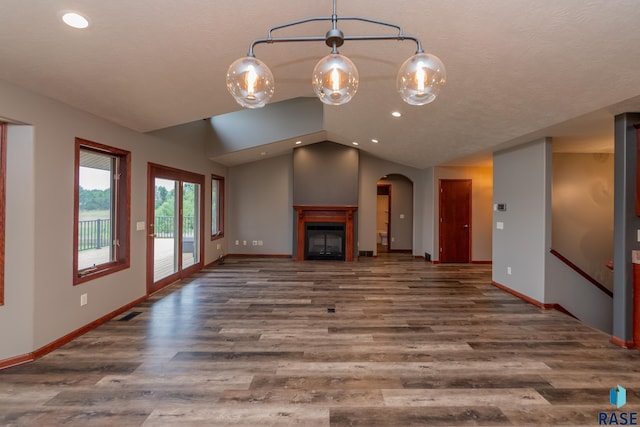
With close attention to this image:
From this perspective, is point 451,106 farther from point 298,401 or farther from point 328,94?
point 298,401

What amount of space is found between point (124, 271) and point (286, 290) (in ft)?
7.76

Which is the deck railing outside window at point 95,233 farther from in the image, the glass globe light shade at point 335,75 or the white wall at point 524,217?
the white wall at point 524,217

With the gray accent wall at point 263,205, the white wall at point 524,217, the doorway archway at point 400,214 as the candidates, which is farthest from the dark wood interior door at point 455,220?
the gray accent wall at point 263,205

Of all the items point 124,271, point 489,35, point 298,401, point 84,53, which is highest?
point 489,35

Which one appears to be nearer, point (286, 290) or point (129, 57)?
point (129, 57)

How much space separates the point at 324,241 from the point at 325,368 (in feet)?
17.6

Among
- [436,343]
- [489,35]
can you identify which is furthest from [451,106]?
[436,343]

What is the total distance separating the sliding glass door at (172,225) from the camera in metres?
4.71

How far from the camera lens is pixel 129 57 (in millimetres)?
2336

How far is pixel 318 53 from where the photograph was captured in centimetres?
280

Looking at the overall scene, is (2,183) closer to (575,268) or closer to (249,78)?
(249,78)

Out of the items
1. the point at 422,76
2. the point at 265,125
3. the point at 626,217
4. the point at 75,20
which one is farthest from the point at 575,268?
the point at 75,20

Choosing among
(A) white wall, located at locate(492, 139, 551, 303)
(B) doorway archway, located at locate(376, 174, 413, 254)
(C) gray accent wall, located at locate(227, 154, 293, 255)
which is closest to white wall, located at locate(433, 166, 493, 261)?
(A) white wall, located at locate(492, 139, 551, 303)

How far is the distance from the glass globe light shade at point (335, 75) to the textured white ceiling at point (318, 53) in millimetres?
971
